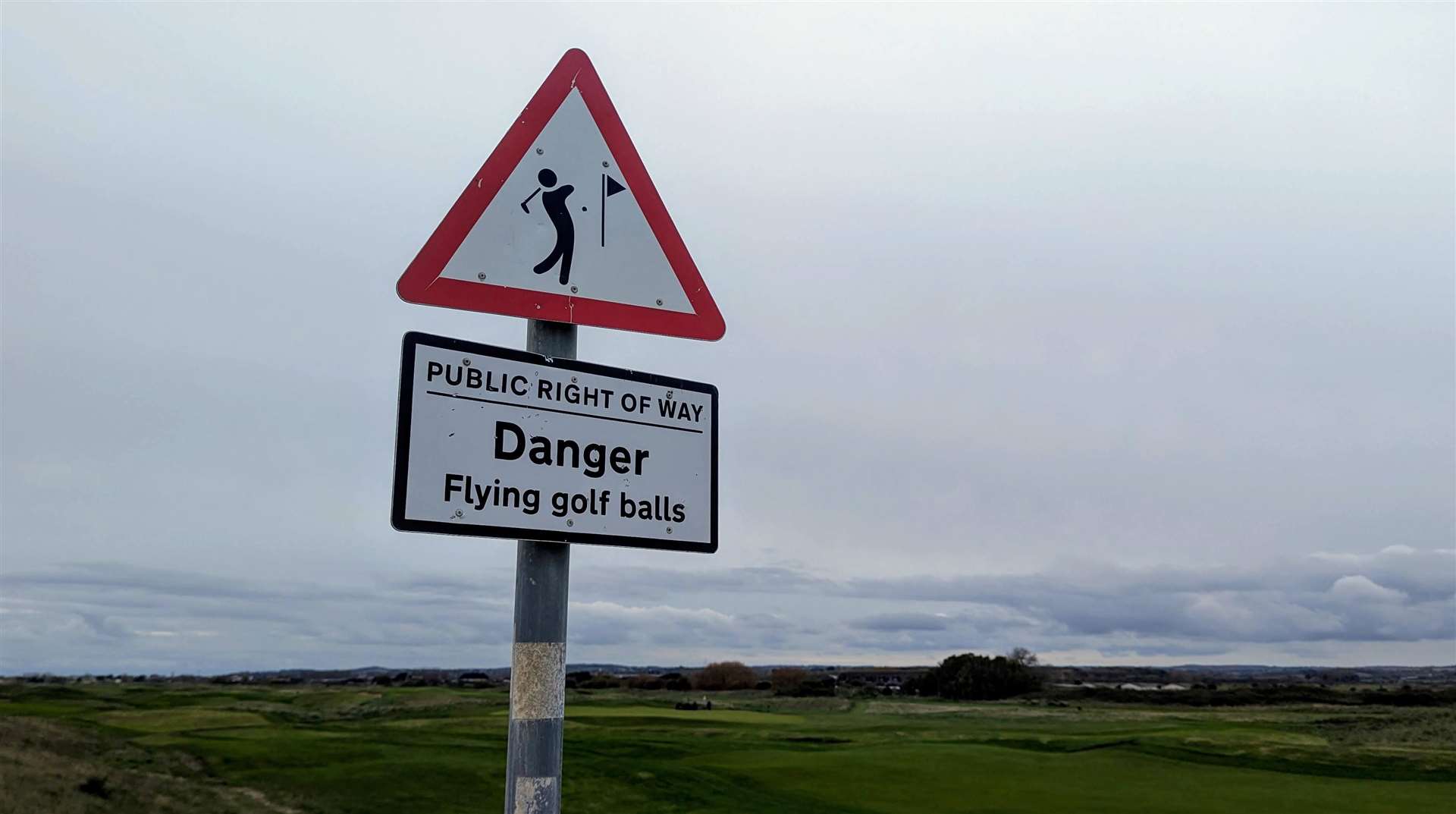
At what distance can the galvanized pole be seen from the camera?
7.85ft

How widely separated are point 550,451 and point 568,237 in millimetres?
707

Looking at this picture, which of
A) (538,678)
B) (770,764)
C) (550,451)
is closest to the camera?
(538,678)

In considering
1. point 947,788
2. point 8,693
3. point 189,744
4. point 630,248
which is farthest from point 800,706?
point 630,248

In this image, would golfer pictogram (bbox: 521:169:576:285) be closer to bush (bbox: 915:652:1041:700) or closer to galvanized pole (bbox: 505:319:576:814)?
galvanized pole (bbox: 505:319:576:814)

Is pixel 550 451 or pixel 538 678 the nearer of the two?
pixel 538 678

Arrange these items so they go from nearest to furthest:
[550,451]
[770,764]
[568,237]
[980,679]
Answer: [550,451], [568,237], [770,764], [980,679]

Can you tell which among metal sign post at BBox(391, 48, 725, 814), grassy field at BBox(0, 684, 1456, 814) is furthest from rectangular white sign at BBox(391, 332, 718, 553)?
grassy field at BBox(0, 684, 1456, 814)

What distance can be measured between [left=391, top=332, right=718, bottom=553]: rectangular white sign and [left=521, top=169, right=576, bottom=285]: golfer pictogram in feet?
1.16

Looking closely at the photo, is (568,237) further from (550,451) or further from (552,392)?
(550,451)

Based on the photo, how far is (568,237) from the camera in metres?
2.90

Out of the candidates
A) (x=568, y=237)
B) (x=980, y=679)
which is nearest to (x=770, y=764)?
(x=568, y=237)

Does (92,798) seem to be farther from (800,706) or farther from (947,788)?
(800,706)

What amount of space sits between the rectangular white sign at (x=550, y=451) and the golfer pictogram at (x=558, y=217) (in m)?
0.35

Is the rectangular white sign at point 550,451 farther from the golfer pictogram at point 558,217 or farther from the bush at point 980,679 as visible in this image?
the bush at point 980,679
